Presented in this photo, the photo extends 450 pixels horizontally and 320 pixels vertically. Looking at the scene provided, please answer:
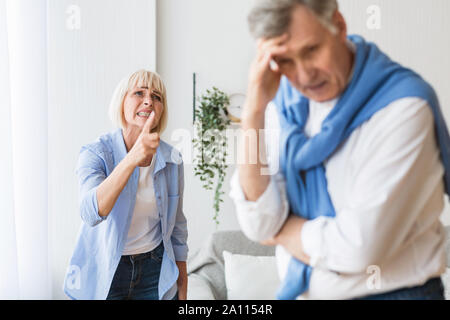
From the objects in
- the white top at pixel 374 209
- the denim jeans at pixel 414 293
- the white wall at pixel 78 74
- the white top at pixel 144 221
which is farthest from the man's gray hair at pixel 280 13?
the white wall at pixel 78 74

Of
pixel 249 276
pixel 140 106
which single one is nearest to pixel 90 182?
pixel 140 106

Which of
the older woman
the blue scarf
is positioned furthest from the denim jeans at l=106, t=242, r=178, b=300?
the blue scarf

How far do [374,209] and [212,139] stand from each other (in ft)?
6.25

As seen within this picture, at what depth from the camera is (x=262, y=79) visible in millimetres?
708

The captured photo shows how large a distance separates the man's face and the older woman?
73 centimetres

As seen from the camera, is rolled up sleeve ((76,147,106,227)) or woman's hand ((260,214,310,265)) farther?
rolled up sleeve ((76,147,106,227))

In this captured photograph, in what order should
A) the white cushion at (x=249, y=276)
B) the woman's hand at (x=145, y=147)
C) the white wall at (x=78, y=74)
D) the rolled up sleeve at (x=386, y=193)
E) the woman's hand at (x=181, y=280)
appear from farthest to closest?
the white wall at (x=78, y=74) → the white cushion at (x=249, y=276) → the woman's hand at (x=181, y=280) → the woman's hand at (x=145, y=147) → the rolled up sleeve at (x=386, y=193)

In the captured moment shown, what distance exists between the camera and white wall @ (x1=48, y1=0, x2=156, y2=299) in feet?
8.03

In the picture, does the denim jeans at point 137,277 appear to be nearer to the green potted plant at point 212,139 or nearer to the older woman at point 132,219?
the older woman at point 132,219

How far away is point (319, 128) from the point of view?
0.76 meters

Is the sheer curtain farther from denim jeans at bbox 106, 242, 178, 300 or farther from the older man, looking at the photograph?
the older man

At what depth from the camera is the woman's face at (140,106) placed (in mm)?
1415

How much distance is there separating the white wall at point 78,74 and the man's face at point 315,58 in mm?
2019

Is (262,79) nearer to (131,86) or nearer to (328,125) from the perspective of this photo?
(328,125)
